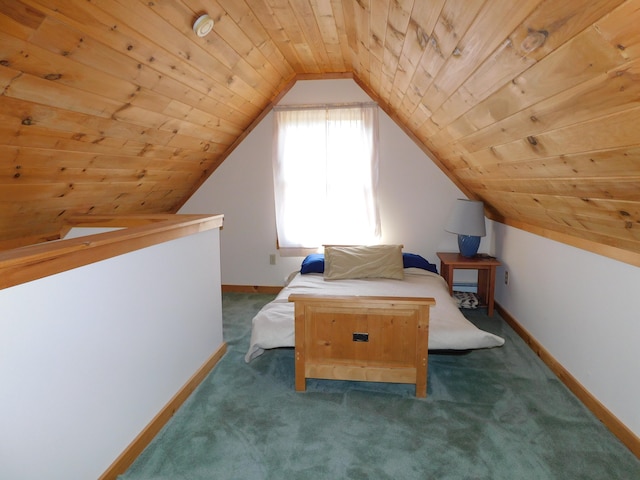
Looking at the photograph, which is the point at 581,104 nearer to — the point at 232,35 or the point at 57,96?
the point at 232,35

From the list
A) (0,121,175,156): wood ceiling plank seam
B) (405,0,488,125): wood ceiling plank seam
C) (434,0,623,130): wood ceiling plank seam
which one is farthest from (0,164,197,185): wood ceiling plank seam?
(434,0,623,130): wood ceiling plank seam

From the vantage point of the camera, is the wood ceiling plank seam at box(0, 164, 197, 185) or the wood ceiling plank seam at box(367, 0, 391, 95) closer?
the wood ceiling plank seam at box(367, 0, 391, 95)

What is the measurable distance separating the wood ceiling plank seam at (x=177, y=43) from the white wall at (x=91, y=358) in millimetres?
1001

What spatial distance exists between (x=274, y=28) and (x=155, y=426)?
243cm

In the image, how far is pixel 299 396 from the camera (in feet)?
7.89

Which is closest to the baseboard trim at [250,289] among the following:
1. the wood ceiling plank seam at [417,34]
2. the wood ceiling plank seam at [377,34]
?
the wood ceiling plank seam at [377,34]

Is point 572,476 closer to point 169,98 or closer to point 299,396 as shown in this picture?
point 299,396

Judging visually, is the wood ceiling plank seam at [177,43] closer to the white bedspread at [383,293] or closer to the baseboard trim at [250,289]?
the white bedspread at [383,293]

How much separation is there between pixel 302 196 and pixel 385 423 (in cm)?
263

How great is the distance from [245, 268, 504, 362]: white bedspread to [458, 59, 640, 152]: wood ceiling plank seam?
45.6 inches

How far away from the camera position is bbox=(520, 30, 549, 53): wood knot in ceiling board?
114cm

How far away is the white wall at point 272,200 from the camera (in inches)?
165

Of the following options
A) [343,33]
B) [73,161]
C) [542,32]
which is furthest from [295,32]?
[542,32]

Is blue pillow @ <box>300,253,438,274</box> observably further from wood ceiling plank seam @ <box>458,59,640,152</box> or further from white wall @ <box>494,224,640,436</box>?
wood ceiling plank seam @ <box>458,59,640,152</box>
